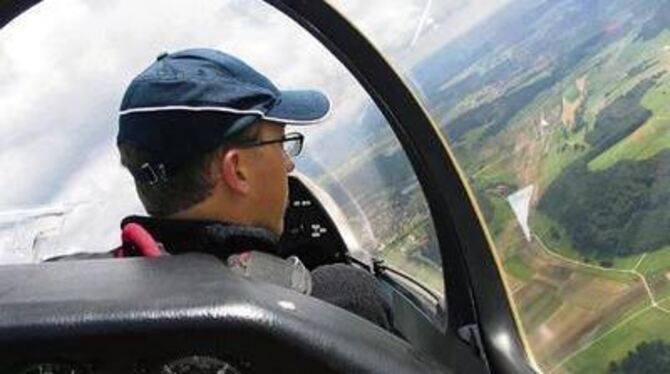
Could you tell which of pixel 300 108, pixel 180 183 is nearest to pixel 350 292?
pixel 180 183

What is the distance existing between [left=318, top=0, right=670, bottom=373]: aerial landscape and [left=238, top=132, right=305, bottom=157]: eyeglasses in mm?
173

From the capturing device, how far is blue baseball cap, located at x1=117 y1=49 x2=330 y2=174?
178cm

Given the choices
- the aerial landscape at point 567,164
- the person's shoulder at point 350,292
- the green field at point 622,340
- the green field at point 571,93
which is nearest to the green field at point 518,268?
the aerial landscape at point 567,164

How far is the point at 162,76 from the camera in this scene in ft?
6.00

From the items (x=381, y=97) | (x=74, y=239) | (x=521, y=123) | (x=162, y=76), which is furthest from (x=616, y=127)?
(x=74, y=239)

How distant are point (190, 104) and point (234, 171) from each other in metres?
0.28

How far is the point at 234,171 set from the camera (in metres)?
2.03

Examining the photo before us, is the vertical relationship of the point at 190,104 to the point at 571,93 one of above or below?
above

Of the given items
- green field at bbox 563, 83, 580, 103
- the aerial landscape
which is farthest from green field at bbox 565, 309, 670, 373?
green field at bbox 563, 83, 580, 103

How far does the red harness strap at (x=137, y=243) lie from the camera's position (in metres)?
1.50

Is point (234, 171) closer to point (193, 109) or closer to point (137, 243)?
point (193, 109)

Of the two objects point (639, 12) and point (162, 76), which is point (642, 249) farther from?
point (162, 76)

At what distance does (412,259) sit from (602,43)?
2.56 ft

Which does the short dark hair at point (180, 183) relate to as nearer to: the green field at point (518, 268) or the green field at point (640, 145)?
the green field at point (518, 268)
